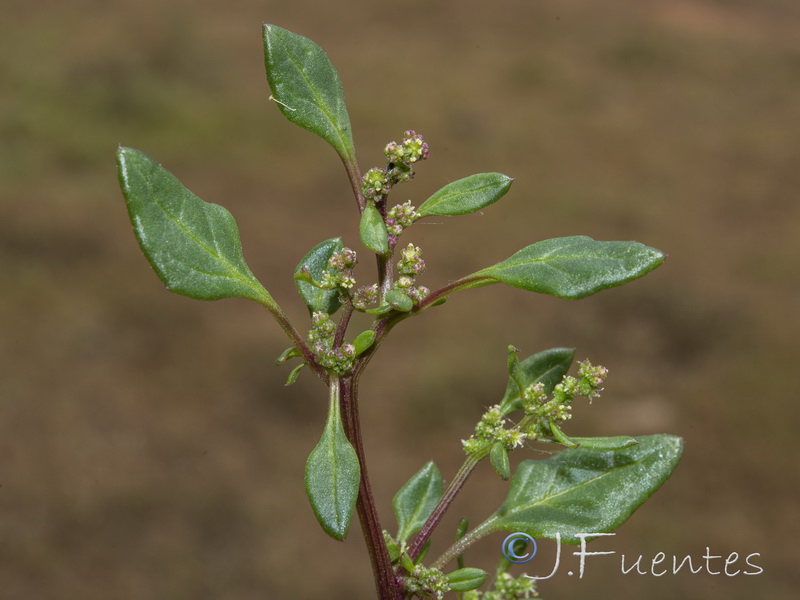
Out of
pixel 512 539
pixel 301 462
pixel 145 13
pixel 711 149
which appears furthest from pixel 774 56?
pixel 512 539

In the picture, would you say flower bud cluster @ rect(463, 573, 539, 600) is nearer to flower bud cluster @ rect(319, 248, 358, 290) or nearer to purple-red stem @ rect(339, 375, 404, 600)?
purple-red stem @ rect(339, 375, 404, 600)

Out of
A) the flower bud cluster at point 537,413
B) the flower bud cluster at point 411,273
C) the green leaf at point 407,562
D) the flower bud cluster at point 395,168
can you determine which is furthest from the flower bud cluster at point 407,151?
the green leaf at point 407,562

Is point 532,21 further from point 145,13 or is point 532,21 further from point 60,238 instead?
point 60,238

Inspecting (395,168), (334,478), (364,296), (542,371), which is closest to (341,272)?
(364,296)

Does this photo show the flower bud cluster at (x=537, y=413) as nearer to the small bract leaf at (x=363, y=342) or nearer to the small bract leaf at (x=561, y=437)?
the small bract leaf at (x=561, y=437)

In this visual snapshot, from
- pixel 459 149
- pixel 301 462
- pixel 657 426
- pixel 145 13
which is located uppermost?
pixel 145 13

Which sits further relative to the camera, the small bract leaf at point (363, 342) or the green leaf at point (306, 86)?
the green leaf at point (306, 86)
